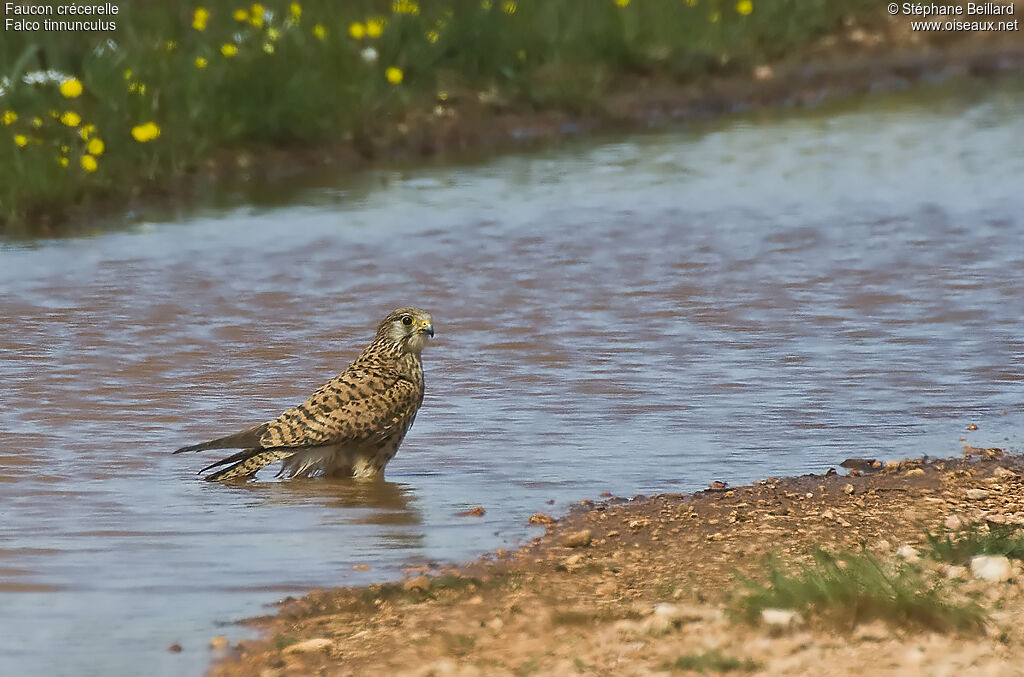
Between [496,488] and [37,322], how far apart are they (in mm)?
4251

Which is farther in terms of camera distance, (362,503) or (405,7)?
(405,7)

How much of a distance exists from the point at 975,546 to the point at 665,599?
934mm

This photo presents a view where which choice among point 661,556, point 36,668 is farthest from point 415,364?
point 36,668

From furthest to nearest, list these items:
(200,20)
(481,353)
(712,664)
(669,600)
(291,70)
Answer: (200,20) → (291,70) → (481,353) → (669,600) → (712,664)

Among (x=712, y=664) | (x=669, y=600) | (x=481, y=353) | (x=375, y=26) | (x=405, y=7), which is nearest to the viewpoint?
(x=712, y=664)

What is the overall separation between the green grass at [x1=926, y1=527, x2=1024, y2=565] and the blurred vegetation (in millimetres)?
9467

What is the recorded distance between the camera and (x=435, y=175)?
15.8m

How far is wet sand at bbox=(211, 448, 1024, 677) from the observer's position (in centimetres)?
484

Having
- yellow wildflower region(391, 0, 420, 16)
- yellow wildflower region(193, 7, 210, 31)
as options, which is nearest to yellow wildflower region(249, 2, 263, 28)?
yellow wildflower region(193, 7, 210, 31)

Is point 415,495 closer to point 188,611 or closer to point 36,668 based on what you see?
point 188,611

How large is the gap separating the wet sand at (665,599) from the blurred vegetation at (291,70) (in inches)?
331

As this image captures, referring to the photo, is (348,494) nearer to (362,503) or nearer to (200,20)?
(362,503)

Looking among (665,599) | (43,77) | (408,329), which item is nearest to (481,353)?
(408,329)

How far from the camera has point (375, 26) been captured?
17.5m
